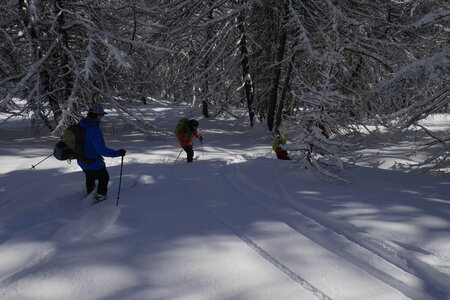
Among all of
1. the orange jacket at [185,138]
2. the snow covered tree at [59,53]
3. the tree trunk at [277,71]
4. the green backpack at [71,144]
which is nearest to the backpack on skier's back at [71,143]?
the green backpack at [71,144]

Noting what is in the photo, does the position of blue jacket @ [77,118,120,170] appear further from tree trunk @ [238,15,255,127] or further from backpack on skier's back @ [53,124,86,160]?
tree trunk @ [238,15,255,127]

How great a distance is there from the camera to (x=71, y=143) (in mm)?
5012

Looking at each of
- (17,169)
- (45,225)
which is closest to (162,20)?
(17,169)

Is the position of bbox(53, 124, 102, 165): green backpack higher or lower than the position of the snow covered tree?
lower

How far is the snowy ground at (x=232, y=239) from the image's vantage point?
2.59 meters

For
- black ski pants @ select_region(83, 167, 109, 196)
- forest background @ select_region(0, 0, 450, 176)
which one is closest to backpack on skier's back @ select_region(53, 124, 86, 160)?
black ski pants @ select_region(83, 167, 109, 196)

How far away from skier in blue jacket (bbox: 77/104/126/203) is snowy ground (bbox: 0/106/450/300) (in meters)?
0.35

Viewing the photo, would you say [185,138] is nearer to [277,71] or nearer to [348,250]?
[348,250]

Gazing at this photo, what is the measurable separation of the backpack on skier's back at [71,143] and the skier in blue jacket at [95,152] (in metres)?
0.08

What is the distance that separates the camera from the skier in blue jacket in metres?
4.98

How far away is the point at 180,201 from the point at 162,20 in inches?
470

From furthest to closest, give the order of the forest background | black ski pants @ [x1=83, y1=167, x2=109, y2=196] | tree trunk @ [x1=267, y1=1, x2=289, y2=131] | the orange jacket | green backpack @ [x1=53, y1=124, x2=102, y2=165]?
tree trunk @ [x1=267, y1=1, x2=289, y2=131] → the orange jacket → the forest background → black ski pants @ [x1=83, y1=167, x2=109, y2=196] → green backpack @ [x1=53, y1=124, x2=102, y2=165]

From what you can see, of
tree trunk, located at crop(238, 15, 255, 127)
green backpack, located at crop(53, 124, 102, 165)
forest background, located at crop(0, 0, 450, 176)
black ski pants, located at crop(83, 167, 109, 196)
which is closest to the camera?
green backpack, located at crop(53, 124, 102, 165)

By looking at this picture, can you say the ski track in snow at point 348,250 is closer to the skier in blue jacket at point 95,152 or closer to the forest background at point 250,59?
the forest background at point 250,59
